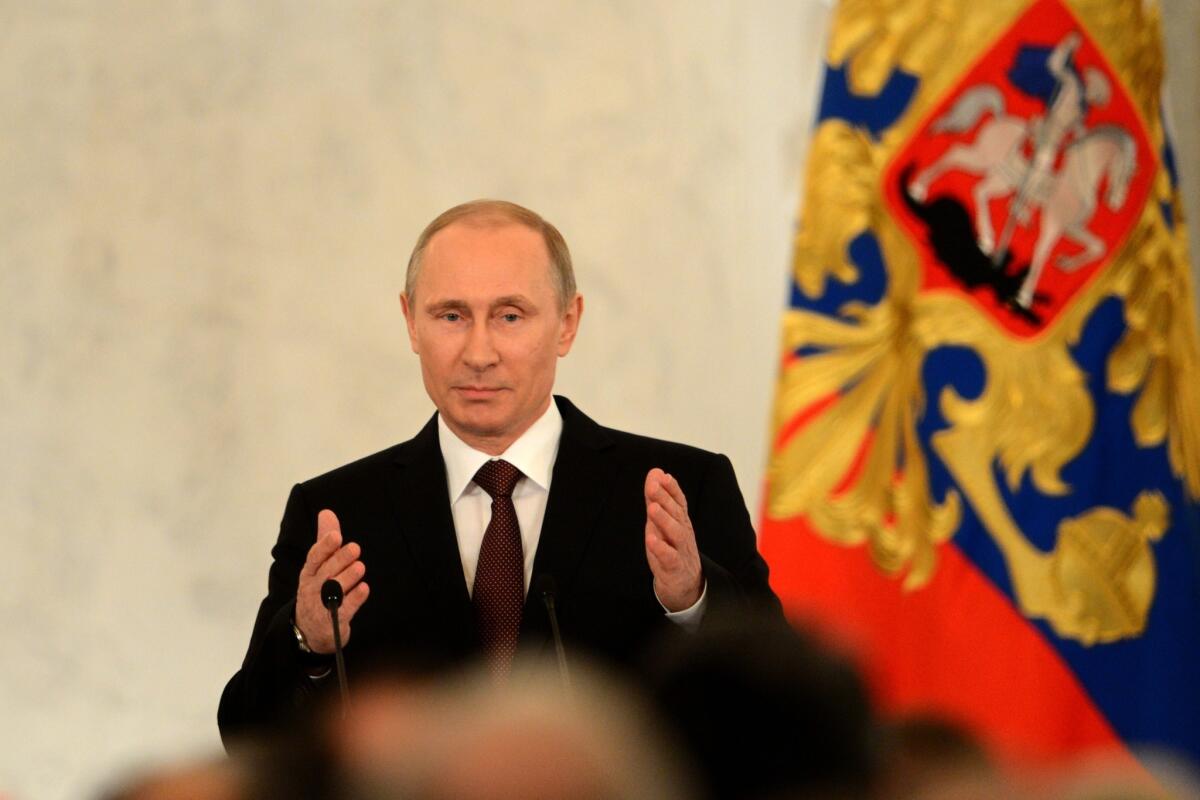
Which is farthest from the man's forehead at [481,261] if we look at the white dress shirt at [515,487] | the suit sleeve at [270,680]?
the suit sleeve at [270,680]

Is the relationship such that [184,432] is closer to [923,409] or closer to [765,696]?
[923,409]

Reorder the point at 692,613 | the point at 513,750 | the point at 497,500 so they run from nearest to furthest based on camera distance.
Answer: the point at 513,750
the point at 692,613
the point at 497,500

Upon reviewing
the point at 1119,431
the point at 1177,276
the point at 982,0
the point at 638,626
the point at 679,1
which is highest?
the point at 679,1

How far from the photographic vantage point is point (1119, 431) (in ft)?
12.4

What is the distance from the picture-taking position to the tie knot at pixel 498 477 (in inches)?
96.5

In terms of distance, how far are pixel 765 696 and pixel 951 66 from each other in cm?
343

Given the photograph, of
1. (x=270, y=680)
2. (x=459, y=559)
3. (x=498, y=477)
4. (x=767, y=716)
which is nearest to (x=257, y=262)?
(x=498, y=477)

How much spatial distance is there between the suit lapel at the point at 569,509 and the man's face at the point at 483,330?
0.09m

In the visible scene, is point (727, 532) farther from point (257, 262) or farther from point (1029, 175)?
point (257, 262)

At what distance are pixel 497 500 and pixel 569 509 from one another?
0.12 m

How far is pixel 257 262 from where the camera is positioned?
14.2 feet

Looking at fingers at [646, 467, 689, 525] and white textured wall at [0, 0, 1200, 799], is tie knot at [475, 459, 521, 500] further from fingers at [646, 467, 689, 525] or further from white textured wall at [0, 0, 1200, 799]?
white textured wall at [0, 0, 1200, 799]

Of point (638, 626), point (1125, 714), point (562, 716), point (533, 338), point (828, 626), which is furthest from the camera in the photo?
point (1125, 714)

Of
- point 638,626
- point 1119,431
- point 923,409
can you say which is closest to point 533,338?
point 638,626
